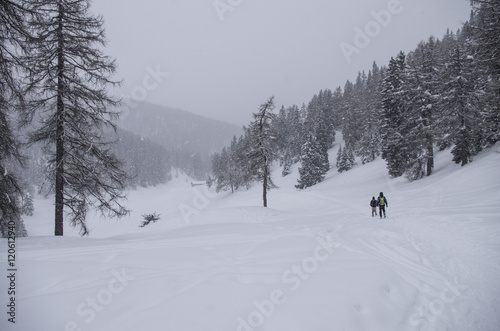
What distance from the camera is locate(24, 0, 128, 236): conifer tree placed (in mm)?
9141

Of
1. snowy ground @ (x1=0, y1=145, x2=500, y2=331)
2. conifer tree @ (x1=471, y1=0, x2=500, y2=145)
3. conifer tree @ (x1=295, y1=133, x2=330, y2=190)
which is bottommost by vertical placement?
snowy ground @ (x1=0, y1=145, x2=500, y2=331)

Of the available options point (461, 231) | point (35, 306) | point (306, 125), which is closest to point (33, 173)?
point (306, 125)

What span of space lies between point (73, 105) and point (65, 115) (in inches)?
21.6

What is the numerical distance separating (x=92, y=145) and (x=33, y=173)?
340ft

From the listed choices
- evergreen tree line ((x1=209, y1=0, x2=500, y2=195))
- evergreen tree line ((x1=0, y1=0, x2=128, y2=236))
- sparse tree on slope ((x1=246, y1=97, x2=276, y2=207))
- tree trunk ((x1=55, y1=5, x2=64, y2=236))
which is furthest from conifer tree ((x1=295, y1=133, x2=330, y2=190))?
tree trunk ((x1=55, y1=5, x2=64, y2=236))

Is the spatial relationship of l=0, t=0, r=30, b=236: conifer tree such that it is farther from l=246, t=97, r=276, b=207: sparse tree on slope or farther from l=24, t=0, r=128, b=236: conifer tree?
l=246, t=97, r=276, b=207: sparse tree on slope

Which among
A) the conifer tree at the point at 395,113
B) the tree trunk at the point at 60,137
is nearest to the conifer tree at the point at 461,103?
the conifer tree at the point at 395,113

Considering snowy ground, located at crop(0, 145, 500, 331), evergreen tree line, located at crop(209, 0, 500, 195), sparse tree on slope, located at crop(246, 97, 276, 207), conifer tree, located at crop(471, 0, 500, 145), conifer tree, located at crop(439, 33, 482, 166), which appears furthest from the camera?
sparse tree on slope, located at crop(246, 97, 276, 207)

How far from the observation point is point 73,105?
384 inches

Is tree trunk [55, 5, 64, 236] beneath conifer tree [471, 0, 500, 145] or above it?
beneath

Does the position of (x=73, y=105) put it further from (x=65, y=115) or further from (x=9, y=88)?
(x=9, y=88)

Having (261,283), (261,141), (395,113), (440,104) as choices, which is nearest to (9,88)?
(261,283)

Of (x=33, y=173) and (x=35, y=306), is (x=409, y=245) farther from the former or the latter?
(x=33, y=173)

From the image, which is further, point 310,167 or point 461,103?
point 310,167
